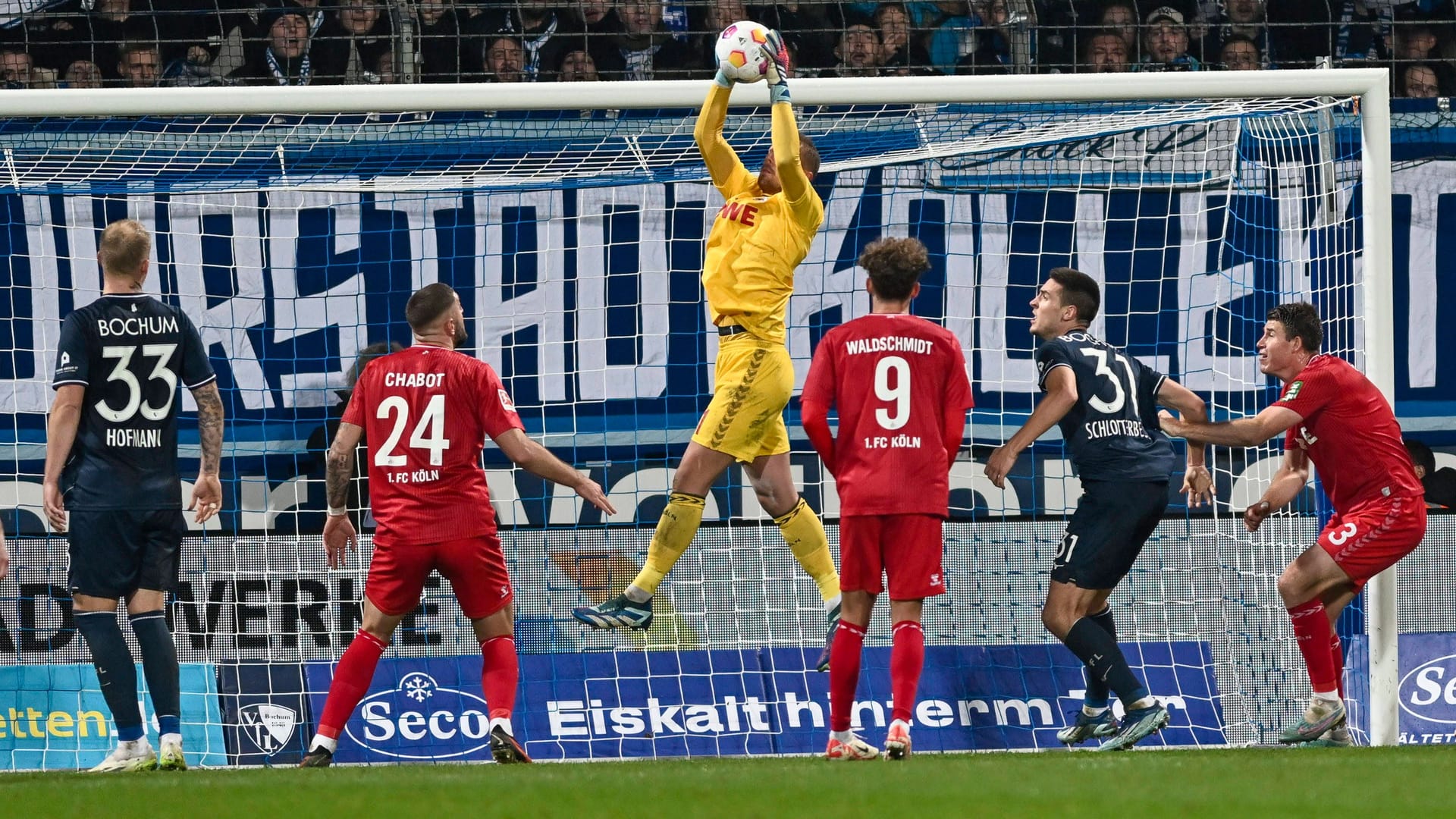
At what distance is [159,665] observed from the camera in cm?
576

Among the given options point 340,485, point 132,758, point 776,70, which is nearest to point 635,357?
point 340,485

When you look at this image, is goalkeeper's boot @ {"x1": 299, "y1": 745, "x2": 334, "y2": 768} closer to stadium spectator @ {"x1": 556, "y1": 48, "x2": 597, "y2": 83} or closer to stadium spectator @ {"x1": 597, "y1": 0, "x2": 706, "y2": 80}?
stadium spectator @ {"x1": 556, "y1": 48, "x2": 597, "y2": 83}

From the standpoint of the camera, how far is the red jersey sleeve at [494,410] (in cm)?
589

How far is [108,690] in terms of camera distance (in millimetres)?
5785

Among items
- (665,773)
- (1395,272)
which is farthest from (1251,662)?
(665,773)

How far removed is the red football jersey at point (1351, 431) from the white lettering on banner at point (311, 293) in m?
4.44

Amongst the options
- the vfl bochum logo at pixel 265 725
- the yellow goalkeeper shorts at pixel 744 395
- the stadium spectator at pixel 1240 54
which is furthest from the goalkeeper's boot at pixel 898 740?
the stadium spectator at pixel 1240 54

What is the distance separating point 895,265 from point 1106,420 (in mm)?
1102

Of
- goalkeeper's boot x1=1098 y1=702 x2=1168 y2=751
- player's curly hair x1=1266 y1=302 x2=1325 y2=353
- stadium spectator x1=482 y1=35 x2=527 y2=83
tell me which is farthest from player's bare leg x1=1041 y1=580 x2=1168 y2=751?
stadium spectator x1=482 y1=35 x2=527 y2=83

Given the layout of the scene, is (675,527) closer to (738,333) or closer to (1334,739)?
(738,333)

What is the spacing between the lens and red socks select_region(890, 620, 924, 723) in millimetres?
5574

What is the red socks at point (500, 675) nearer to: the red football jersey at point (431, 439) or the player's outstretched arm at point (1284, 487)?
the red football jersey at point (431, 439)

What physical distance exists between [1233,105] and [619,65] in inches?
142

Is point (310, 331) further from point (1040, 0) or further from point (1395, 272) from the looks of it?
point (1395, 272)
